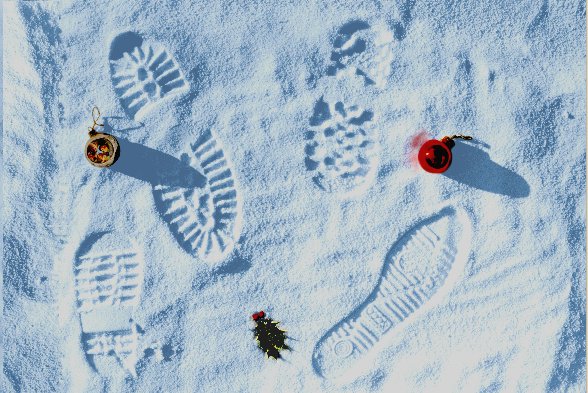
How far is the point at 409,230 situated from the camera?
2693mm

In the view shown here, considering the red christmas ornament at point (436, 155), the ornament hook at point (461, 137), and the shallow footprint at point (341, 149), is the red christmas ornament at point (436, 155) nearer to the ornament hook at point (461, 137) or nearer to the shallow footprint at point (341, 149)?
the ornament hook at point (461, 137)

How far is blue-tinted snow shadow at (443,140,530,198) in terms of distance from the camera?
105 inches

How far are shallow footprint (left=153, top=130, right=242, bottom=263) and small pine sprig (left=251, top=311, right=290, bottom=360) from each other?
331mm

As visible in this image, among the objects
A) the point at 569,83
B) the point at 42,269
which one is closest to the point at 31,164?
the point at 42,269

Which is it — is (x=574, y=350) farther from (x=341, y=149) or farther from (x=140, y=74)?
(x=140, y=74)

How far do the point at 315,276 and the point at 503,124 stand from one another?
3.44 ft

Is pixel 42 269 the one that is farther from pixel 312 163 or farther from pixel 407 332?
pixel 407 332

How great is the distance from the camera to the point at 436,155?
2.59 metres

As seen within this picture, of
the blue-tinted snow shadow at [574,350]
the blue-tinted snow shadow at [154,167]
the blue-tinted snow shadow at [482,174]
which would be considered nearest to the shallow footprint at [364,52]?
the blue-tinted snow shadow at [482,174]

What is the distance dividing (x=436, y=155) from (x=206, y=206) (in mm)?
1006

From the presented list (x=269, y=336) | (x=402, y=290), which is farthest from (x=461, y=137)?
(x=269, y=336)

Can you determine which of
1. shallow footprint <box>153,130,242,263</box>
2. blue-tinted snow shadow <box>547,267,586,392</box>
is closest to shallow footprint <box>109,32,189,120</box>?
shallow footprint <box>153,130,242,263</box>

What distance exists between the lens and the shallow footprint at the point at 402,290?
2.70 metres

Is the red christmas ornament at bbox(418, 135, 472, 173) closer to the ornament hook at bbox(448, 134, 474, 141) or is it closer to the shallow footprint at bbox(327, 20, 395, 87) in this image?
the ornament hook at bbox(448, 134, 474, 141)
